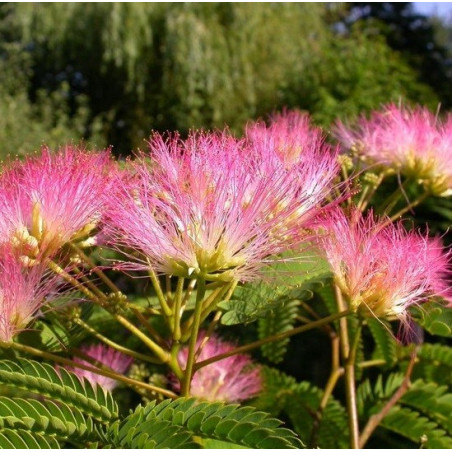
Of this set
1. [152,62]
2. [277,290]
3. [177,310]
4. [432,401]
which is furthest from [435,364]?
[152,62]

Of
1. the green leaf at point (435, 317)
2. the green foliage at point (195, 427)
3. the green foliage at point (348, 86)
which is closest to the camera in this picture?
the green foliage at point (195, 427)

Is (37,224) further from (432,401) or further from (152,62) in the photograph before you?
(152,62)

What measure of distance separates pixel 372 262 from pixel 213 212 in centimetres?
18

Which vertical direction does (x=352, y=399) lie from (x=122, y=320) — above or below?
below

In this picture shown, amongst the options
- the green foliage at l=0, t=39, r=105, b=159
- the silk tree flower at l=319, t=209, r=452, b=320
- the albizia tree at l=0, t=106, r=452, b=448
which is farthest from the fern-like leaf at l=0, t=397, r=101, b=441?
the green foliage at l=0, t=39, r=105, b=159

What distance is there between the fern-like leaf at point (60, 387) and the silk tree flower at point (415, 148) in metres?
0.51

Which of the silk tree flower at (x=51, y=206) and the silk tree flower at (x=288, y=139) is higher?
the silk tree flower at (x=288, y=139)

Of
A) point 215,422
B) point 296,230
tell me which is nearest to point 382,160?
point 296,230

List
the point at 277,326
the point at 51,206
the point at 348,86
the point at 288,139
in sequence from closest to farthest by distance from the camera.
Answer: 1. the point at 51,206
2. the point at 288,139
3. the point at 277,326
4. the point at 348,86

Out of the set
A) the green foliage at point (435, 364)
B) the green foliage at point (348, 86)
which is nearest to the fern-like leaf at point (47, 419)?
the green foliage at point (435, 364)

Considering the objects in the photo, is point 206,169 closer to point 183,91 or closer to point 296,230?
point 296,230

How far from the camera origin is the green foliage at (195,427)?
0.56 meters

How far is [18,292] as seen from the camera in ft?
2.16

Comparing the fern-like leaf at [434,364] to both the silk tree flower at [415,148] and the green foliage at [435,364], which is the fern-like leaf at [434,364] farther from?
the silk tree flower at [415,148]
